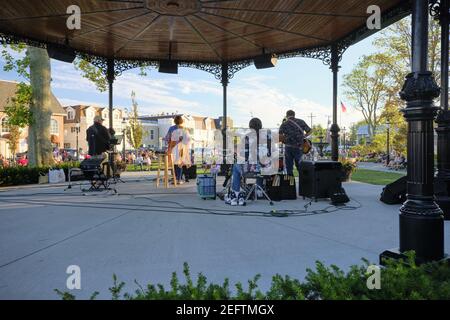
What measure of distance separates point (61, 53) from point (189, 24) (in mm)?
Answer: 4685

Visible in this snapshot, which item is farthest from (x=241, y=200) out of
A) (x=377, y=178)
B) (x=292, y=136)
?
(x=377, y=178)

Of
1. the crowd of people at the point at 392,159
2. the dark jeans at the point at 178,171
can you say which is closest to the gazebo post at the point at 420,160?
the dark jeans at the point at 178,171

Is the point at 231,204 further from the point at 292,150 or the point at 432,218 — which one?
the point at 432,218

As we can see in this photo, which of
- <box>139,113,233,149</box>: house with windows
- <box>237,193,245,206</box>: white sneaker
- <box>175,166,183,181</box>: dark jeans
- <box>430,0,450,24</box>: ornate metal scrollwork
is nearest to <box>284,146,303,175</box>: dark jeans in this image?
<box>237,193,245,206</box>: white sneaker

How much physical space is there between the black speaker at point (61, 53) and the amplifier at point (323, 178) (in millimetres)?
8767

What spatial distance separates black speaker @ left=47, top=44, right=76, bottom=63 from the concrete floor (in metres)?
5.61

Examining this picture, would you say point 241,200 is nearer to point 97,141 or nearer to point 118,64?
point 97,141

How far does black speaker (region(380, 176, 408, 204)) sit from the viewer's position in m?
6.88

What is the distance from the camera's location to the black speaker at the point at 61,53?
10438 millimetres

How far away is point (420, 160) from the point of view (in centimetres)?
332

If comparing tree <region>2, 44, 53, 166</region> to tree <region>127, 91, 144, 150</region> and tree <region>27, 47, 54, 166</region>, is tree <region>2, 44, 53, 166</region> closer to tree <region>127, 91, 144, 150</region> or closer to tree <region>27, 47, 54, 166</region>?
tree <region>27, 47, 54, 166</region>

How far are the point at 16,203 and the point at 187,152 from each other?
16.5ft

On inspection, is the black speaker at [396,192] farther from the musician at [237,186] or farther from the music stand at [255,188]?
the musician at [237,186]

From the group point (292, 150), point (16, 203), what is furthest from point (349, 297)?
point (16, 203)
